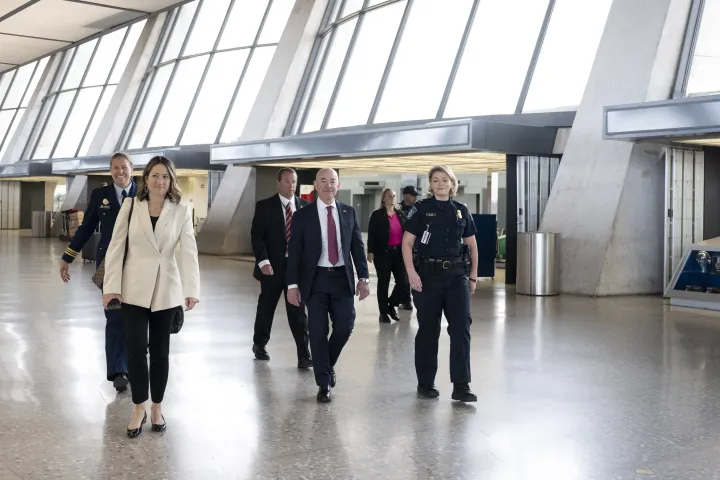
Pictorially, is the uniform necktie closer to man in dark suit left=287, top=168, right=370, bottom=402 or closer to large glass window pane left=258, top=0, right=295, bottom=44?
man in dark suit left=287, top=168, right=370, bottom=402

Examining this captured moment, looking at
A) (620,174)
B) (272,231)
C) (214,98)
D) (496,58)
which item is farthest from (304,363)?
(214,98)

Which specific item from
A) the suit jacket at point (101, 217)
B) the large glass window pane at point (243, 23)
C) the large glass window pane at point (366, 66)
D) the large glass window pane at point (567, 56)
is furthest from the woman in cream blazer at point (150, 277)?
the large glass window pane at point (243, 23)

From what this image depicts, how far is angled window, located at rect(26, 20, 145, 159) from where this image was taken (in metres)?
31.6

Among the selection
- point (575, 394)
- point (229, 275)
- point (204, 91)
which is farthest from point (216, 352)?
point (204, 91)

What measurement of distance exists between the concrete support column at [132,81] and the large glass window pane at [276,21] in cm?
686

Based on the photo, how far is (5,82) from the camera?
41594mm

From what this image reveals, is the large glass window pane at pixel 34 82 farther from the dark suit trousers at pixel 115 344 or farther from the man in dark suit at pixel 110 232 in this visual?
the dark suit trousers at pixel 115 344

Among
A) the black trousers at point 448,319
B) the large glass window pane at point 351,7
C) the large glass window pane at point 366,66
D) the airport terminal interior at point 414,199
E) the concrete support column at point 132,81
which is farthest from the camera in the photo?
the concrete support column at point 132,81

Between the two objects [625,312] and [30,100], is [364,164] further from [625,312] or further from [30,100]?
[30,100]

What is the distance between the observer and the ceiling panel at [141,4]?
2752 cm

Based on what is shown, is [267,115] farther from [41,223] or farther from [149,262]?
[149,262]

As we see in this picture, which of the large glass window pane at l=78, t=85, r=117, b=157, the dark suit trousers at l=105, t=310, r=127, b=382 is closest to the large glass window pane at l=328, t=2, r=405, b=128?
the dark suit trousers at l=105, t=310, r=127, b=382

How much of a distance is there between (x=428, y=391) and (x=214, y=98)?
20.8m

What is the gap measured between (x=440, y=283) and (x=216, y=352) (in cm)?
261
